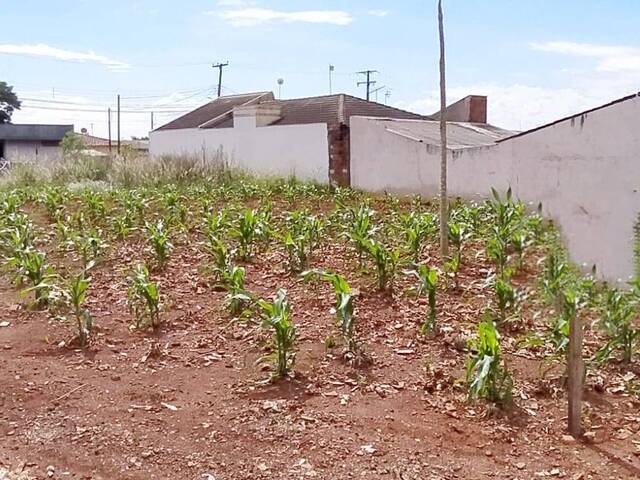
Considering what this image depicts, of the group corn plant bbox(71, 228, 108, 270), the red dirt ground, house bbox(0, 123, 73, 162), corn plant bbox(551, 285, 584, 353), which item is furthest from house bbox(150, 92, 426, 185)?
house bbox(0, 123, 73, 162)

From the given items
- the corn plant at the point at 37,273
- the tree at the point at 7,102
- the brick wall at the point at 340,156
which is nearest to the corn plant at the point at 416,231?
the corn plant at the point at 37,273

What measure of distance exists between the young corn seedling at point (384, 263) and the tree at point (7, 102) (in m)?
53.4

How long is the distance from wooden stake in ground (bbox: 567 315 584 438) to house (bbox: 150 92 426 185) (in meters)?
15.1

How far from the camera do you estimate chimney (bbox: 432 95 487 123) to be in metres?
25.9

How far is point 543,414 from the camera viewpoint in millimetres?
3986

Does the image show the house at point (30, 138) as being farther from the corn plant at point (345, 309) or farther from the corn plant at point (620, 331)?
the corn plant at point (620, 331)


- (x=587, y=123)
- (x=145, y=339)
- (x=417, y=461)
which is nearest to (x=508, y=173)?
(x=587, y=123)

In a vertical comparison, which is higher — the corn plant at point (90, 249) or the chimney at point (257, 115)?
the chimney at point (257, 115)

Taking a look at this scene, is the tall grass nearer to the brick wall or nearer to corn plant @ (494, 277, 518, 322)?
the brick wall

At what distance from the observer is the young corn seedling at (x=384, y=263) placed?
626 centimetres

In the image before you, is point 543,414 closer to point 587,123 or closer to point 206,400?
point 206,400

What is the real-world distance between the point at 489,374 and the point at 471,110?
76.4ft

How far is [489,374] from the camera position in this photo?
13.0 ft

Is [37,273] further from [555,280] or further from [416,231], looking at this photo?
[555,280]
